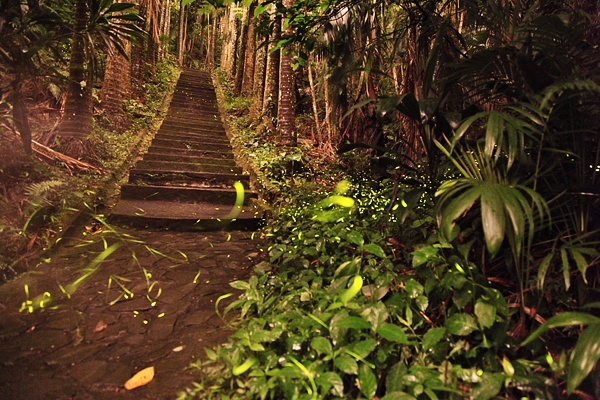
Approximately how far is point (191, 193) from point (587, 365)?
4.20 meters

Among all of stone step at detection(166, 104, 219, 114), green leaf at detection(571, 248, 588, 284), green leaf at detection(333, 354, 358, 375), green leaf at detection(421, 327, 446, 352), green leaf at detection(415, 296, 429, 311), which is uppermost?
stone step at detection(166, 104, 219, 114)

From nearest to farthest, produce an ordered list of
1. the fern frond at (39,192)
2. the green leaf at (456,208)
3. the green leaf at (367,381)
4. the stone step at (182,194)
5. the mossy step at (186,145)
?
the green leaf at (456,208) < the green leaf at (367,381) < the fern frond at (39,192) < the stone step at (182,194) < the mossy step at (186,145)

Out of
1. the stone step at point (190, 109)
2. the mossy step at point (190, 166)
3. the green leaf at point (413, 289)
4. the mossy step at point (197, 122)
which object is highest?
the stone step at point (190, 109)

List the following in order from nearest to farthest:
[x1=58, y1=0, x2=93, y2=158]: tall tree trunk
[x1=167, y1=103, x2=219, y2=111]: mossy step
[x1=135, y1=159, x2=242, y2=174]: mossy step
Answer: [x1=58, y1=0, x2=93, y2=158]: tall tree trunk → [x1=135, y1=159, x2=242, y2=174]: mossy step → [x1=167, y1=103, x2=219, y2=111]: mossy step

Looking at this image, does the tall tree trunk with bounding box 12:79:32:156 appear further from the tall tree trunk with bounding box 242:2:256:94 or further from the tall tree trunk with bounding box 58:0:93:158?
the tall tree trunk with bounding box 242:2:256:94

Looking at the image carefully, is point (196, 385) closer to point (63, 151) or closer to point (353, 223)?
point (353, 223)

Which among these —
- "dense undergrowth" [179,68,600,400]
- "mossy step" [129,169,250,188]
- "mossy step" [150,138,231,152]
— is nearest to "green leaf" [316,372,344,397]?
"dense undergrowth" [179,68,600,400]

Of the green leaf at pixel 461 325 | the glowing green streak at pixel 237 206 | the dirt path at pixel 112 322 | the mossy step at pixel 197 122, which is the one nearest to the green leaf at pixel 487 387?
the green leaf at pixel 461 325

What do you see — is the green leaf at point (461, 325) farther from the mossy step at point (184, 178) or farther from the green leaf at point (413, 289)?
the mossy step at point (184, 178)

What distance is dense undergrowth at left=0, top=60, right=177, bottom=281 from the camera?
2467mm

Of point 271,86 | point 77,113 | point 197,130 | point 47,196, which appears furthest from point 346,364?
point 271,86

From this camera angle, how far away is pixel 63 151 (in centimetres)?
406

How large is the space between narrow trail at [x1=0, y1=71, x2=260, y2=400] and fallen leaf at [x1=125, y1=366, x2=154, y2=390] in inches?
1.0

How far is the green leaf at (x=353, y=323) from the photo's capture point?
134cm
